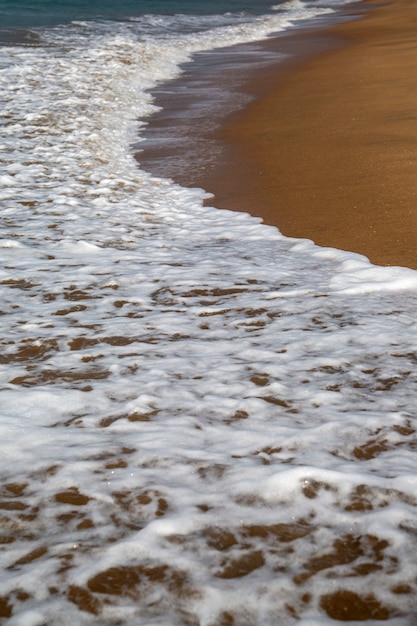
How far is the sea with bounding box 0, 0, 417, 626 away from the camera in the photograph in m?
2.13

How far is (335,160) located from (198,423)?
4.52 metres

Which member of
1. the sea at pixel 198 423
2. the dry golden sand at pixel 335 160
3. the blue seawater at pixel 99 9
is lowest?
the sea at pixel 198 423

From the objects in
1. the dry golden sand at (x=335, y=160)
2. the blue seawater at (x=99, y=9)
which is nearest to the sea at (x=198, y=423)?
the dry golden sand at (x=335, y=160)

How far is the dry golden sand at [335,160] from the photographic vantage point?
5.37 meters

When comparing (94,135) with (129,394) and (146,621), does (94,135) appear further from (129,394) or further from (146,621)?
(146,621)

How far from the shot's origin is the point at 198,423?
3000mm

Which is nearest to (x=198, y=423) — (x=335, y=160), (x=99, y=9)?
(x=335, y=160)

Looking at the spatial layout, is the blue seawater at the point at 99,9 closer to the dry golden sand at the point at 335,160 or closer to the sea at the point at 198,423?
the dry golden sand at the point at 335,160

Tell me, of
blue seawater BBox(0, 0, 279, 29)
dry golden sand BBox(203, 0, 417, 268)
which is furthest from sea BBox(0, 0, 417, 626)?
blue seawater BBox(0, 0, 279, 29)

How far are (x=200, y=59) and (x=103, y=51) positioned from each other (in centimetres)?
204

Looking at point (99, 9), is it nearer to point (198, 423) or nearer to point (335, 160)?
point (335, 160)

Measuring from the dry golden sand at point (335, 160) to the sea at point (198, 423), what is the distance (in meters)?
0.23

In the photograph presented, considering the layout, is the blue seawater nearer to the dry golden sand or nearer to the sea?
the dry golden sand

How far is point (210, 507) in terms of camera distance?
97.3 inches
